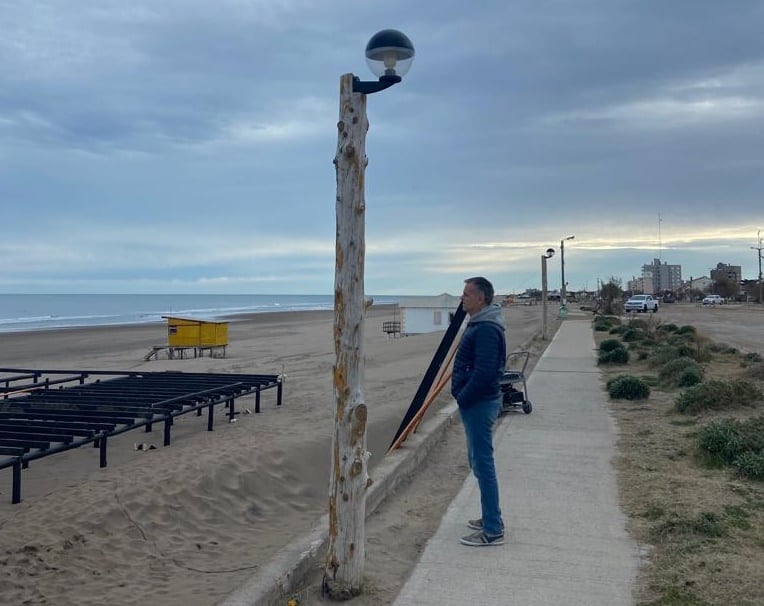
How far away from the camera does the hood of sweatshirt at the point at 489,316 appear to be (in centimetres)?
496

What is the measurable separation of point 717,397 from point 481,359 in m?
6.60

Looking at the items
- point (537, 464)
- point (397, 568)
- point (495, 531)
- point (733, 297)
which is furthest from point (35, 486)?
point (733, 297)

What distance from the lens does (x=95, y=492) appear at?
6.12 meters

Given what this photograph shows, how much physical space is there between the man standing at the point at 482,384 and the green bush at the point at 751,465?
9.62 ft

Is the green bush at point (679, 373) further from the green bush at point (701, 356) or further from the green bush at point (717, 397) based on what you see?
the green bush at point (701, 356)

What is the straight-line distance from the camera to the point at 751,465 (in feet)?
22.0

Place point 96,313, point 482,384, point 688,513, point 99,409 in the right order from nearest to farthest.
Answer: point 482,384 < point 688,513 < point 99,409 < point 96,313

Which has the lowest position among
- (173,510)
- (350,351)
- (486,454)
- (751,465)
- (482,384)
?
(173,510)

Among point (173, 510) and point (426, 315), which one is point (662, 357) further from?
point (426, 315)

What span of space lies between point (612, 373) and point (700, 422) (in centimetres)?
673

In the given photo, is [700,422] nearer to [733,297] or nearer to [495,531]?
[495,531]

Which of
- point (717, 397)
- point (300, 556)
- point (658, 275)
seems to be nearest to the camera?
point (300, 556)

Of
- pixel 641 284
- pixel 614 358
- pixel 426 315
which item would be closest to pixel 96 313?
pixel 426 315

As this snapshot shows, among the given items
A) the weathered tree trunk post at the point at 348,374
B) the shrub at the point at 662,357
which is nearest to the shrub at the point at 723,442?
the weathered tree trunk post at the point at 348,374
